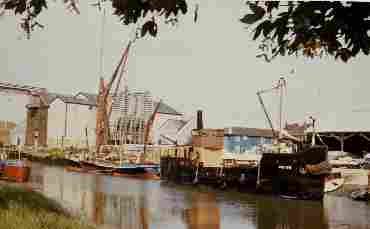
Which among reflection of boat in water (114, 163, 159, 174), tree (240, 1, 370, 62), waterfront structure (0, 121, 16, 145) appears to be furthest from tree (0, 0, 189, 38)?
reflection of boat in water (114, 163, 159, 174)

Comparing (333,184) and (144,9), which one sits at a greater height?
(144,9)

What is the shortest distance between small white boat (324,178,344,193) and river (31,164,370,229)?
0.63 m

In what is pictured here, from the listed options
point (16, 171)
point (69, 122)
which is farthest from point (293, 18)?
point (16, 171)

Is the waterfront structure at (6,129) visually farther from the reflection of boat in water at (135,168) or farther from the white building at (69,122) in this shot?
the reflection of boat in water at (135,168)

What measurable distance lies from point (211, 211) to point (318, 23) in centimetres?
534

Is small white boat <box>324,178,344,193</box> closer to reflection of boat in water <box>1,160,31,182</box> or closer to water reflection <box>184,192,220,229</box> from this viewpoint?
water reflection <box>184,192,220,229</box>

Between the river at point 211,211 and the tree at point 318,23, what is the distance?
10.4 feet

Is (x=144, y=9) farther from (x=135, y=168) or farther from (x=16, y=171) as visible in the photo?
(x=135, y=168)

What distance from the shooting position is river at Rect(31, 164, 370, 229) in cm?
493

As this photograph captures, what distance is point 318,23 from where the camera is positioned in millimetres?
1062

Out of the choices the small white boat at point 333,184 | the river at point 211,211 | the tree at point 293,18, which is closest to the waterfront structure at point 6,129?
the river at point 211,211

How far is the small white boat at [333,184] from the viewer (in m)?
8.75

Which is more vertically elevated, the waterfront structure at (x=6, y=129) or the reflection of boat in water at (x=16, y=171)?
the waterfront structure at (x=6, y=129)

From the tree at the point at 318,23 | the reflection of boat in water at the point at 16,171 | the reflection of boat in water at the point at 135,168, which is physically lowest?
the reflection of boat in water at the point at 135,168
